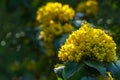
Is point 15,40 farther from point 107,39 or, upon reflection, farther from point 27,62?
point 107,39

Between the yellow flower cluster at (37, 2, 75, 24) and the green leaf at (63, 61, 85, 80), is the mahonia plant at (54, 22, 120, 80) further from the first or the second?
the yellow flower cluster at (37, 2, 75, 24)

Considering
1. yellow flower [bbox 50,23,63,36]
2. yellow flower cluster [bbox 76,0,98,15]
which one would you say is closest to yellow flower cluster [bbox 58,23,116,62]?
yellow flower [bbox 50,23,63,36]

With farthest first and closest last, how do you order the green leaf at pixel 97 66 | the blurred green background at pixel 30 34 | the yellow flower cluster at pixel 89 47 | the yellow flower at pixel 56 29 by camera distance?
1. the blurred green background at pixel 30 34
2. the yellow flower at pixel 56 29
3. the yellow flower cluster at pixel 89 47
4. the green leaf at pixel 97 66

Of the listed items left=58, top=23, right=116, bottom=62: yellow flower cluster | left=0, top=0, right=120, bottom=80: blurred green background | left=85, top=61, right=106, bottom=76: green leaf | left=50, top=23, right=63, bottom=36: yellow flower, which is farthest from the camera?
left=0, top=0, right=120, bottom=80: blurred green background

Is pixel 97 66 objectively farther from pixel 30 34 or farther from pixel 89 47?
pixel 30 34

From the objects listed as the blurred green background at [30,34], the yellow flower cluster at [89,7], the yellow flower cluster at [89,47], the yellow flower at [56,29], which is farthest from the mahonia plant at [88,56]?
the yellow flower cluster at [89,7]

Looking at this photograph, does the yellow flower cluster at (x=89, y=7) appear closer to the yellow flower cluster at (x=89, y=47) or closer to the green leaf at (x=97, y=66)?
the yellow flower cluster at (x=89, y=47)

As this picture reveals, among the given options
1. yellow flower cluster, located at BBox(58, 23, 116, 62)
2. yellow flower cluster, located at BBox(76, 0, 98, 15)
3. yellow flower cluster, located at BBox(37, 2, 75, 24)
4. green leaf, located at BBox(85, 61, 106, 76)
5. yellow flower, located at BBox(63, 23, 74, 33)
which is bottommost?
green leaf, located at BBox(85, 61, 106, 76)
